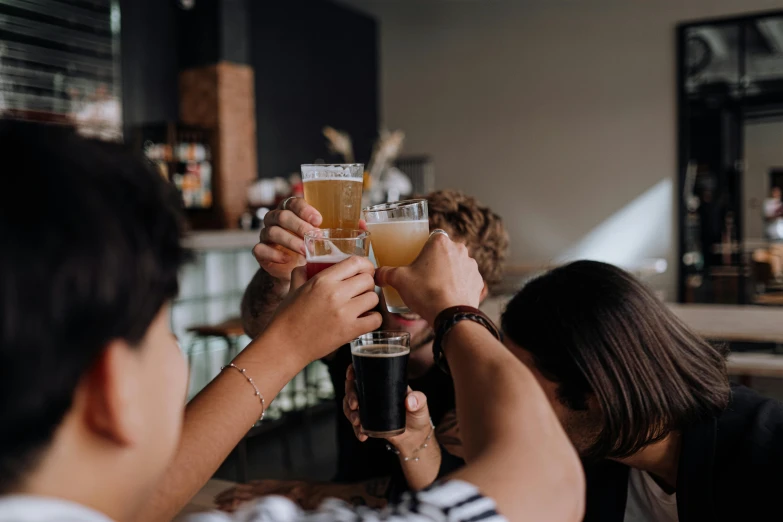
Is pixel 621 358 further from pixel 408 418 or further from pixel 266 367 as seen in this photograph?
pixel 266 367

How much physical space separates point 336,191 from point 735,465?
2.70 ft

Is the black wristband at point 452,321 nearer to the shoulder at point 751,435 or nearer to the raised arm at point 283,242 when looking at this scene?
the raised arm at point 283,242

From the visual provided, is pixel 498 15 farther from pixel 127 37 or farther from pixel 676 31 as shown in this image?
pixel 127 37

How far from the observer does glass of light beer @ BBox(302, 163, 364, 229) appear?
1.20 metres

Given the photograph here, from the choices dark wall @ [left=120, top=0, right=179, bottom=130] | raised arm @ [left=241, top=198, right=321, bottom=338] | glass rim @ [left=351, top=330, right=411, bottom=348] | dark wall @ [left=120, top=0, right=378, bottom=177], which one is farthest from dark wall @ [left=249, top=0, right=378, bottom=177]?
glass rim @ [left=351, top=330, right=411, bottom=348]

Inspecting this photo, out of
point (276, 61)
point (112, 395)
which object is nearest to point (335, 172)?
point (112, 395)

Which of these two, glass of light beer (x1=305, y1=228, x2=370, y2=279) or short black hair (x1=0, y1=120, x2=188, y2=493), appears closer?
short black hair (x1=0, y1=120, x2=188, y2=493)

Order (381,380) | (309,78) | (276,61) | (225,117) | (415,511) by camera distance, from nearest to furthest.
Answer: (415,511)
(381,380)
(225,117)
(276,61)
(309,78)

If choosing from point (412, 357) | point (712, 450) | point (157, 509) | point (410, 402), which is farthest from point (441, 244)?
point (412, 357)

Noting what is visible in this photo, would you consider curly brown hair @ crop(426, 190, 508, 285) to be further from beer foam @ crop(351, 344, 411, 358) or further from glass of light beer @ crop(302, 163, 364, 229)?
beer foam @ crop(351, 344, 411, 358)

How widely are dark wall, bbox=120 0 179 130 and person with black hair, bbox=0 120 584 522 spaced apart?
5.34m

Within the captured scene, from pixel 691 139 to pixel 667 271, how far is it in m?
1.43

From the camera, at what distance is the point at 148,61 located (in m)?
5.83

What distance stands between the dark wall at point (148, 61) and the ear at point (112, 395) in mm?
5382
